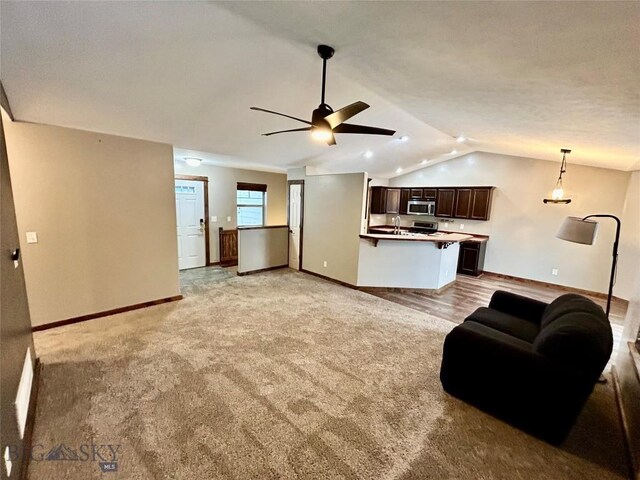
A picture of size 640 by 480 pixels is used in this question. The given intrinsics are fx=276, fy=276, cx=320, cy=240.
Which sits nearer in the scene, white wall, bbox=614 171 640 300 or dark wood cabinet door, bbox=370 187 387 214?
white wall, bbox=614 171 640 300

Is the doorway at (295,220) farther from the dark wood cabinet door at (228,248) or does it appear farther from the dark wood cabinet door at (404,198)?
the dark wood cabinet door at (404,198)

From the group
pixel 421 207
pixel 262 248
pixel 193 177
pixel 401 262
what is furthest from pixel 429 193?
pixel 193 177

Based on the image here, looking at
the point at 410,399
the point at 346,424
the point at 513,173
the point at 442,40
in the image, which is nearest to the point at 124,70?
the point at 442,40

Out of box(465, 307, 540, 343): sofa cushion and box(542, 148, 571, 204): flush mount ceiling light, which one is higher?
box(542, 148, 571, 204): flush mount ceiling light

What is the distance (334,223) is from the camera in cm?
543

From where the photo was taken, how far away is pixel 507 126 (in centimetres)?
299

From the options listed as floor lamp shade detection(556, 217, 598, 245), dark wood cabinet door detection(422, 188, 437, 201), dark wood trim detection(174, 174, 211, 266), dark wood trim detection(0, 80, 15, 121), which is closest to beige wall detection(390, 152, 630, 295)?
dark wood cabinet door detection(422, 188, 437, 201)

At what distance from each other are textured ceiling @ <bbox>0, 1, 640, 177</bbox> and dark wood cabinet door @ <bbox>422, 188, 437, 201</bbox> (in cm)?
327

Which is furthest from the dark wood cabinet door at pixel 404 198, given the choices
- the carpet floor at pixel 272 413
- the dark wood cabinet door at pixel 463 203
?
the carpet floor at pixel 272 413

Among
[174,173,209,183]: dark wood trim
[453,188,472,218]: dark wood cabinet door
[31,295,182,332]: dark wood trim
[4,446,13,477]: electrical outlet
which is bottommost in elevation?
[31,295,182,332]: dark wood trim

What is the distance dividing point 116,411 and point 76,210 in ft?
8.29

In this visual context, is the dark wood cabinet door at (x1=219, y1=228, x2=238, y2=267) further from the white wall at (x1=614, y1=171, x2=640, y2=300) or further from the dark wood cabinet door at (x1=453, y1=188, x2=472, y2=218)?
the white wall at (x1=614, y1=171, x2=640, y2=300)

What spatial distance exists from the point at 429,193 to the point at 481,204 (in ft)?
4.06

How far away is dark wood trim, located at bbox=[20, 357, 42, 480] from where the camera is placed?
5.20 feet
